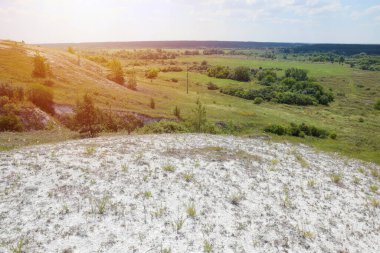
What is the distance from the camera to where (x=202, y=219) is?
720 inches

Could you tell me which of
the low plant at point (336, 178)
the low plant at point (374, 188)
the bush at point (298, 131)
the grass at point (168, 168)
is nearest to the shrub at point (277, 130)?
the bush at point (298, 131)

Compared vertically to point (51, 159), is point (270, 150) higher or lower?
lower

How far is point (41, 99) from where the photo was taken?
4659 centimetres

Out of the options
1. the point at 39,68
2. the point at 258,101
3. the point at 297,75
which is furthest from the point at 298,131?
the point at 297,75

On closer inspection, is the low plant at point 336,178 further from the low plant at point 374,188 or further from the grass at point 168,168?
the grass at point 168,168

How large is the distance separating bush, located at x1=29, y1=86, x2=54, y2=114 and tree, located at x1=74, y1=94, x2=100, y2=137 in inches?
340

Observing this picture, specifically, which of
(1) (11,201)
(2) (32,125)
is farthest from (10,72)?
(1) (11,201)

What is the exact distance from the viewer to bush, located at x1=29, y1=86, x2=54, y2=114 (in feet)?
150

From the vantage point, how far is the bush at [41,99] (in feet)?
150

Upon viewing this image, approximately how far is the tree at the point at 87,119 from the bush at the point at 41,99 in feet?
28.3

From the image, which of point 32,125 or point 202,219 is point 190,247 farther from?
point 32,125

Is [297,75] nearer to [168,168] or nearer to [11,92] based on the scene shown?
[11,92]

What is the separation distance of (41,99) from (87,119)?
12.2m

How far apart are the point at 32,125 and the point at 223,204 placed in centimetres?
3007
